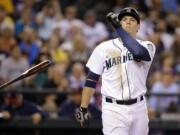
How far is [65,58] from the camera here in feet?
37.8

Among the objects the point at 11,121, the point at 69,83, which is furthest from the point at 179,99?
the point at 11,121

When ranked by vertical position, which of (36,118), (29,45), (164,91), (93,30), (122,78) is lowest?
(36,118)

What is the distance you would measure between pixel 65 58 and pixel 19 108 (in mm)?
2127

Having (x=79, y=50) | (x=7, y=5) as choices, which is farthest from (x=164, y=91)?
(x=7, y=5)

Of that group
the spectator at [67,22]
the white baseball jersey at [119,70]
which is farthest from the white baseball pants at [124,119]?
the spectator at [67,22]

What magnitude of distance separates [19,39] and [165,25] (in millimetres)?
2933

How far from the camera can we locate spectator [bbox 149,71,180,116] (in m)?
10.1

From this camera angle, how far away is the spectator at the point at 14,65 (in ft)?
36.0

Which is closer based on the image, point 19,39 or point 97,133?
point 97,133

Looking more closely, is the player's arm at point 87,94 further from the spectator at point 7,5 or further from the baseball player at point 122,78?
the spectator at point 7,5

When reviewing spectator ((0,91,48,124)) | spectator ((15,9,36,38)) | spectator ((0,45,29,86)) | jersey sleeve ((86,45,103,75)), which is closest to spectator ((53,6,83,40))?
spectator ((15,9,36,38))

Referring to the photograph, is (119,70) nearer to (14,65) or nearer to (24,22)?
(14,65)

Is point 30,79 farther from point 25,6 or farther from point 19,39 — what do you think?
point 25,6

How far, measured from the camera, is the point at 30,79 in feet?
34.6
